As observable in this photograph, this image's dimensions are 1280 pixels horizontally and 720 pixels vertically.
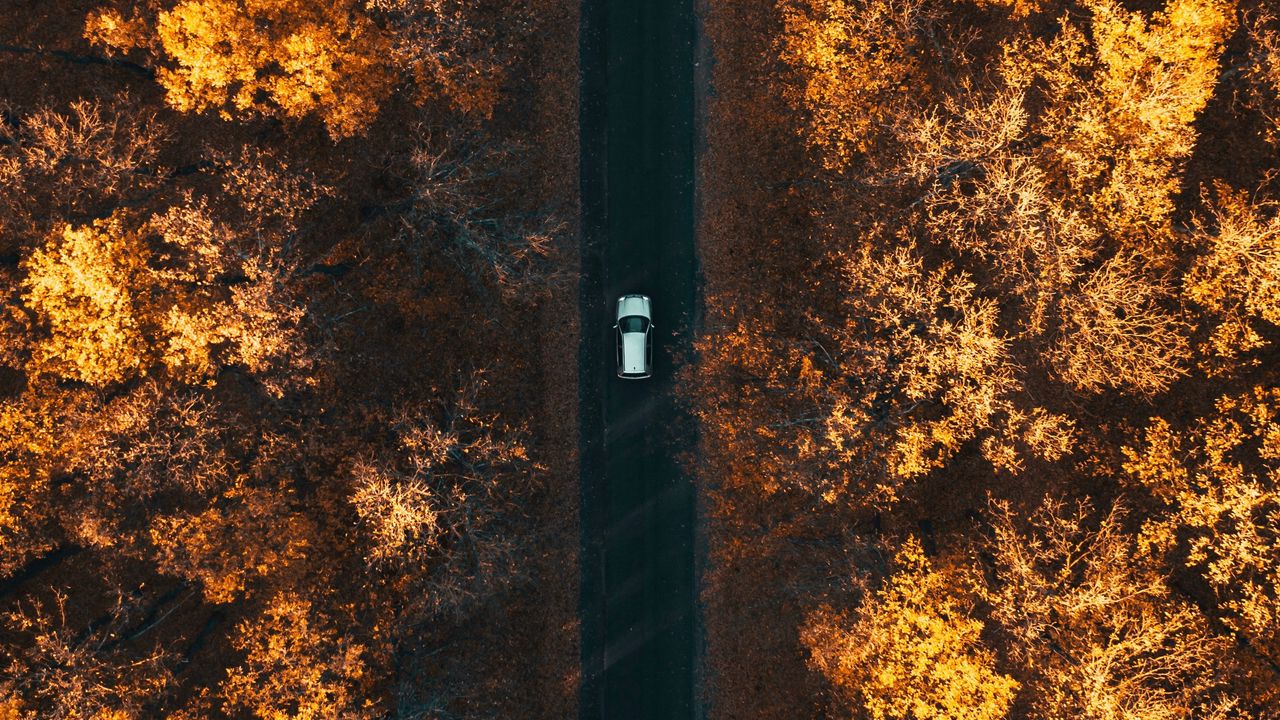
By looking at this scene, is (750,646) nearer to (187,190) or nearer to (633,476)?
(633,476)

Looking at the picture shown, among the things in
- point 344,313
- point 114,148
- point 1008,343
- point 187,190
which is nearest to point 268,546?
point 344,313

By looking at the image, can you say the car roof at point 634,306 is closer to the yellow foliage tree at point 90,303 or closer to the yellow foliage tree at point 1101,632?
A: the yellow foliage tree at point 1101,632

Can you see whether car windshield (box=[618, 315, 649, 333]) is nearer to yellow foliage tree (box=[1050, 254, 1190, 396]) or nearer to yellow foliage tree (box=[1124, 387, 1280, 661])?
yellow foliage tree (box=[1050, 254, 1190, 396])

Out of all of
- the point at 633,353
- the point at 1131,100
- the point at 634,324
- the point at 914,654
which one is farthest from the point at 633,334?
the point at 1131,100

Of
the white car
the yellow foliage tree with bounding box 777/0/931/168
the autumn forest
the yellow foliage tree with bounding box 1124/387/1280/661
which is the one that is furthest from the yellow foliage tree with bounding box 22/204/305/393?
the yellow foliage tree with bounding box 1124/387/1280/661

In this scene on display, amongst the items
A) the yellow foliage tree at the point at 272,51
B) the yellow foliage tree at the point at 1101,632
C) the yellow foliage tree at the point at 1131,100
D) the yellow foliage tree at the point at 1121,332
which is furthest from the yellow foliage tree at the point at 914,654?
the yellow foliage tree at the point at 272,51

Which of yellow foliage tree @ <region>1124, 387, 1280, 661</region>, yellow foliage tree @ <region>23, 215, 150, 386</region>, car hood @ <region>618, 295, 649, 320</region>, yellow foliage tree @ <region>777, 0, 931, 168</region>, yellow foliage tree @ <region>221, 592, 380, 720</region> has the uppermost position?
yellow foliage tree @ <region>777, 0, 931, 168</region>
